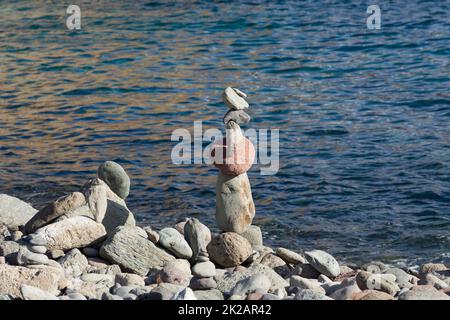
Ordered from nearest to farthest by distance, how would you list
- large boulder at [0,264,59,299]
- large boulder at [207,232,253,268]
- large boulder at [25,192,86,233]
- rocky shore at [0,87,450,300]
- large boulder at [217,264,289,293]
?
large boulder at [0,264,59,299]
rocky shore at [0,87,450,300]
large boulder at [217,264,289,293]
large boulder at [207,232,253,268]
large boulder at [25,192,86,233]

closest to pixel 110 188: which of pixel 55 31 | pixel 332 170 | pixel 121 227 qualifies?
pixel 121 227

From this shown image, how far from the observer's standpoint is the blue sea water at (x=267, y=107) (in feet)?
33.0

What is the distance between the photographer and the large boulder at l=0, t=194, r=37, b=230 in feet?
29.9

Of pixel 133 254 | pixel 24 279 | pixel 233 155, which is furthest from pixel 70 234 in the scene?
pixel 233 155

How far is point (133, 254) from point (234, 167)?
3.57ft

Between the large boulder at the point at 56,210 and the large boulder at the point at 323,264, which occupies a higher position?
the large boulder at the point at 56,210

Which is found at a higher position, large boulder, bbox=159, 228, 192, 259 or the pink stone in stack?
the pink stone in stack

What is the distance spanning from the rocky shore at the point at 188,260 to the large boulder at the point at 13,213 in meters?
0.02

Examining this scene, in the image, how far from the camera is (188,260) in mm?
8125

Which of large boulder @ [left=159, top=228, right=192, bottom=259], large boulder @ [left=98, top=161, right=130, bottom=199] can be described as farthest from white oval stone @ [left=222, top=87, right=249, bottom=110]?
large boulder @ [left=98, top=161, right=130, bottom=199]

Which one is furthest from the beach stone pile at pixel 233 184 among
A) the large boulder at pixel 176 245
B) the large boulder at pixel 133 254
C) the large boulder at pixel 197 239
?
the large boulder at pixel 133 254

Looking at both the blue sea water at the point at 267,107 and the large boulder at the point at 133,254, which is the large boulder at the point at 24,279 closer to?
the large boulder at the point at 133,254

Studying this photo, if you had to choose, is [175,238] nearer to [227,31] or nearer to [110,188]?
[110,188]

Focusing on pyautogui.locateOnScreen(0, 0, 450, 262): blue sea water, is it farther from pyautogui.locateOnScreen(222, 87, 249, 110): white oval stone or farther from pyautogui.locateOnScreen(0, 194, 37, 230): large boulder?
pyautogui.locateOnScreen(222, 87, 249, 110): white oval stone
